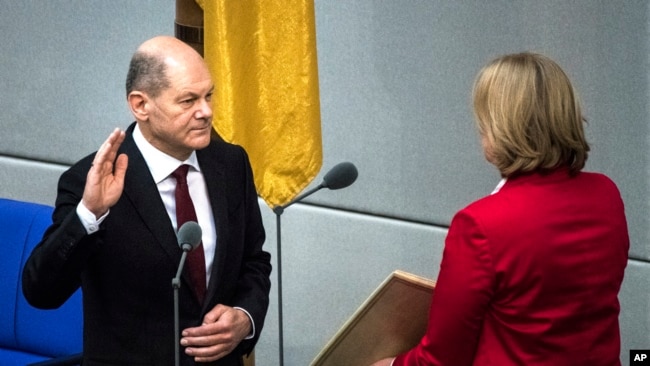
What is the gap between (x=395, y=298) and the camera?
2432mm

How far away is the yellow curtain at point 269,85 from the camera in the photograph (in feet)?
10.2

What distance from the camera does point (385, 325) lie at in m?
2.48

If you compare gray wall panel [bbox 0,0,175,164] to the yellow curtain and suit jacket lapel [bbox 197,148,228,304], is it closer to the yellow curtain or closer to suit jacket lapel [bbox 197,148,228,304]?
Result: the yellow curtain

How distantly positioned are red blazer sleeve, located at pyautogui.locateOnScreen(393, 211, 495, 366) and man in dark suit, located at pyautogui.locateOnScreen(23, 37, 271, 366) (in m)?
0.52

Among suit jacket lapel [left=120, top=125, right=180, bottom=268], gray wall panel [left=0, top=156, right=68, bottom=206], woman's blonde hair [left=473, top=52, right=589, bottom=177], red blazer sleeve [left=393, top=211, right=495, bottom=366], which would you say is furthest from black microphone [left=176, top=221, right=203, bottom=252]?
gray wall panel [left=0, top=156, right=68, bottom=206]

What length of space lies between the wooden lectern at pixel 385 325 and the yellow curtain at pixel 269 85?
0.85 metres

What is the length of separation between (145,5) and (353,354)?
7.01 ft

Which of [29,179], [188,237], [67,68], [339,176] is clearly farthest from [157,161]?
[29,179]

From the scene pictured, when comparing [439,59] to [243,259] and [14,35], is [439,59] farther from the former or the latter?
[14,35]

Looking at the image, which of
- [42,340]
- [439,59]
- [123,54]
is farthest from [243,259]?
[123,54]

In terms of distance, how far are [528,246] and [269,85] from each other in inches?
50.2

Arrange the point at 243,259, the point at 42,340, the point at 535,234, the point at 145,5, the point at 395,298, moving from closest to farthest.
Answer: the point at 535,234
the point at 395,298
the point at 243,259
the point at 42,340
the point at 145,5

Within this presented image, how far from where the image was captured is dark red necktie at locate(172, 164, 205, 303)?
95.8 inches

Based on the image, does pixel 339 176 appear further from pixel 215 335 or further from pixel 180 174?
pixel 215 335
